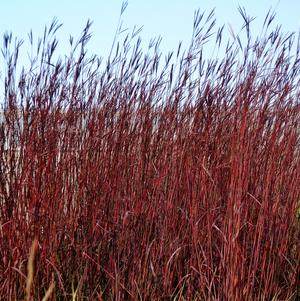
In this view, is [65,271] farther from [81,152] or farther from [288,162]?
[288,162]

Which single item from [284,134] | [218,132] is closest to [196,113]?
[218,132]

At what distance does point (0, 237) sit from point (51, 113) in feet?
2.29

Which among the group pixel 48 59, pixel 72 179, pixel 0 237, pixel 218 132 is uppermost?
pixel 48 59

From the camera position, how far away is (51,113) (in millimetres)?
2914

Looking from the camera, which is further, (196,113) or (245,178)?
(196,113)

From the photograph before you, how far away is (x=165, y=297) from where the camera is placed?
2.69 meters

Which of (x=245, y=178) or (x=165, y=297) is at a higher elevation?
(x=245, y=178)

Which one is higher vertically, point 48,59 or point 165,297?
point 48,59

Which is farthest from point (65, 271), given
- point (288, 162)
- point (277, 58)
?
point (277, 58)

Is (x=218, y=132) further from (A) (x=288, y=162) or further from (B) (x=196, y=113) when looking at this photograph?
(A) (x=288, y=162)

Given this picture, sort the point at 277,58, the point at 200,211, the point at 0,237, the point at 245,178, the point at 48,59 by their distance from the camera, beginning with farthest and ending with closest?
the point at 277,58, the point at 48,59, the point at 200,211, the point at 0,237, the point at 245,178

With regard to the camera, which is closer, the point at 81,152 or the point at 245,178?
the point at 245,178

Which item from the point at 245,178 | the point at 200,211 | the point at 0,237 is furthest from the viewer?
the point at 200,211

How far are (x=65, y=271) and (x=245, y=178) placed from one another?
40.6 inches
